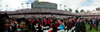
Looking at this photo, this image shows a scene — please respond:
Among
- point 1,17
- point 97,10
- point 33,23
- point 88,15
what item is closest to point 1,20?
point 1,17

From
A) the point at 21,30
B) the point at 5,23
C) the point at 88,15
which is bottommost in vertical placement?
the point at 88,15

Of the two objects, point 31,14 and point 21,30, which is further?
point 31,14

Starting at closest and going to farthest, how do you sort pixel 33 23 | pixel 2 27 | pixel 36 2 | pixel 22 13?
pixel 2 27 → pixel 33 23 → pixel 22 13 → pixel 36 2

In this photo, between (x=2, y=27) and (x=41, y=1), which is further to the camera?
(x=41, y=1)

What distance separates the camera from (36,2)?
62.1 meters

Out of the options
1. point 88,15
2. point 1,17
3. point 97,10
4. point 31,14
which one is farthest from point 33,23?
point 97,10

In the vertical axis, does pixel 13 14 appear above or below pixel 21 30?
below

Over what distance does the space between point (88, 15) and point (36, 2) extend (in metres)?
26.0

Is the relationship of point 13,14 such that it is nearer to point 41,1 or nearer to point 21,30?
point 41,1

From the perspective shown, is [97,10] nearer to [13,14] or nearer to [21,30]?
[13,14]

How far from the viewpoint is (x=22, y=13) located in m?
45.9

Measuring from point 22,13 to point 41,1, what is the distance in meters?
19.9

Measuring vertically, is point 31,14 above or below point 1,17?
below

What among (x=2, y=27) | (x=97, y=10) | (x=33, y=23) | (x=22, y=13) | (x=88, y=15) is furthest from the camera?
(x=97, y=10)
